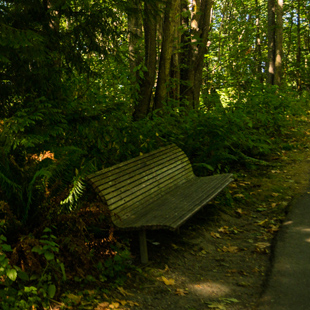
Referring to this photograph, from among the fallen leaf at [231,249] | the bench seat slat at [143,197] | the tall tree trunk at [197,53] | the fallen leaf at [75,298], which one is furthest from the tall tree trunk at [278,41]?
the fallen leaf at [75,298]

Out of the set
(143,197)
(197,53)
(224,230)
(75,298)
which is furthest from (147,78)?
(75,298)

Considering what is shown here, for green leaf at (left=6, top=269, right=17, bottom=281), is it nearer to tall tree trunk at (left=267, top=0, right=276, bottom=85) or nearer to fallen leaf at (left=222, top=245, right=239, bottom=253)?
fallen leaf at (left=222, top=245, right=239, bottom=253)

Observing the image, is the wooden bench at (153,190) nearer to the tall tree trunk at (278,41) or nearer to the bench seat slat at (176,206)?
the bench seat slat at (176,206)

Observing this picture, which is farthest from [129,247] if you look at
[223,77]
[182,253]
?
[223,77]

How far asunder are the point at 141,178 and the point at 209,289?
1844mm

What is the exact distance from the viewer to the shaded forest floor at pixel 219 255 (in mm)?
3586

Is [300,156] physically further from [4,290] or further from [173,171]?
[4,290]

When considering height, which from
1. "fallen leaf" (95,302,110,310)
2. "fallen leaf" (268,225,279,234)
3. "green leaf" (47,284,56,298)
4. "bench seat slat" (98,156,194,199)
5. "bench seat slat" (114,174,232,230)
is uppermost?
"bench seat slat" (98,156,194,199)

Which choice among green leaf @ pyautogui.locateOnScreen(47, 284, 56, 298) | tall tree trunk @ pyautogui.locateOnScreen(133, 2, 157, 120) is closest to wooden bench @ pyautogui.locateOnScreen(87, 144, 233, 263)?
green leaf @ pyautogui.locateOnScreen(47, 284, 56, 298)

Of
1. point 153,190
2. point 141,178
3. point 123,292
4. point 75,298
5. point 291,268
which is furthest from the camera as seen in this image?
point 153,190

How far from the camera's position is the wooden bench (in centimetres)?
417

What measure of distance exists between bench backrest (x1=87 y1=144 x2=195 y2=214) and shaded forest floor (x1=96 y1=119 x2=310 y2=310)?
0.58 metres

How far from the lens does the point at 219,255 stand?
186 inches

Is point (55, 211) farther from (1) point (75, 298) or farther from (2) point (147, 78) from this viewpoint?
(2) point (147, 78)
